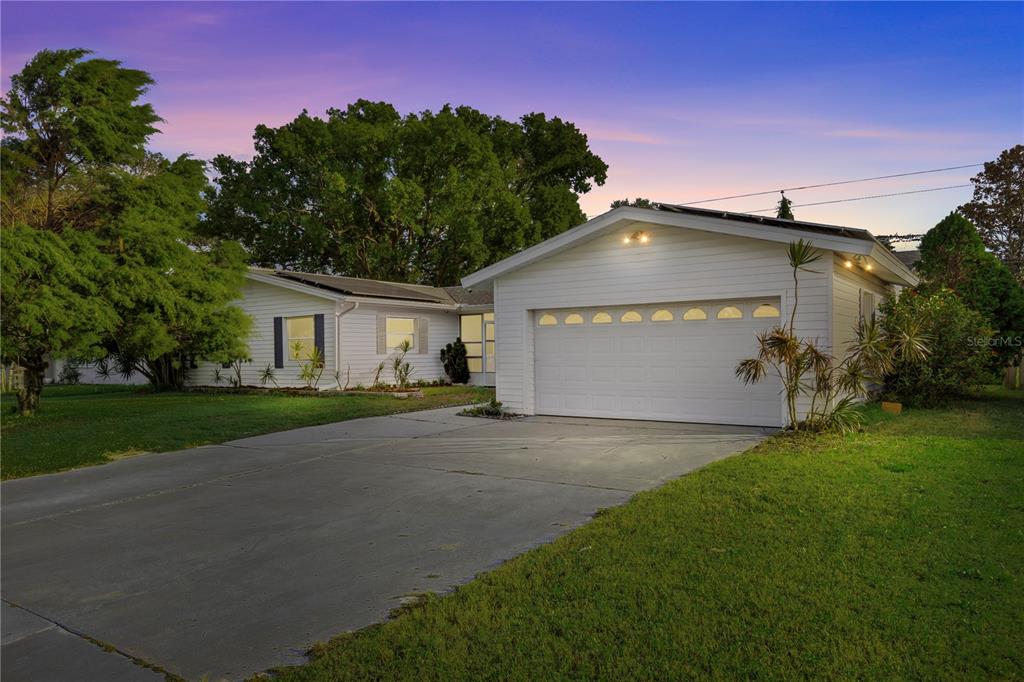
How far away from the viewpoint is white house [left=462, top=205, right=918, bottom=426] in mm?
9914

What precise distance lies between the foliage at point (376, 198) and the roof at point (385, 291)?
7041 mm

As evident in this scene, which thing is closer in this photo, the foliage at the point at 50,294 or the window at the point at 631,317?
the foliage at the point at 50,294

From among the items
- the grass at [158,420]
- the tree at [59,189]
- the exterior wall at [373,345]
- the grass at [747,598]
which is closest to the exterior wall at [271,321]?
the exterior wall at [373,345]

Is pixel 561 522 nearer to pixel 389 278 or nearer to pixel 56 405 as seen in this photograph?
pixel 56 405

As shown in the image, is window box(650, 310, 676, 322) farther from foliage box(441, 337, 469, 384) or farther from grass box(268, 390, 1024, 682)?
foliage box(441, 337, 469, 384)

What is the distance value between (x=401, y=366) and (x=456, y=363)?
2108mm

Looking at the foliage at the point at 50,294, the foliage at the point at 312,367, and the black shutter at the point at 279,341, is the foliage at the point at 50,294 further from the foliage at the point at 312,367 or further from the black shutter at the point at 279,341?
the black shutter at the point at 279,341

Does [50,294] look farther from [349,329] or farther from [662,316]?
[662,316]

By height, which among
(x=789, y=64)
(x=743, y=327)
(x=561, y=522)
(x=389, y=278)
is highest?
(x=789, y=64)

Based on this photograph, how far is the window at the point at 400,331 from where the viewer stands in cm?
1998

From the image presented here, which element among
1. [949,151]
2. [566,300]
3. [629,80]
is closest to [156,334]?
[566,300]

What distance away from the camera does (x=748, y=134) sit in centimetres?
1689

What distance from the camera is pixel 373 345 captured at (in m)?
19.2

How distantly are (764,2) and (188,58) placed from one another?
1108cm
